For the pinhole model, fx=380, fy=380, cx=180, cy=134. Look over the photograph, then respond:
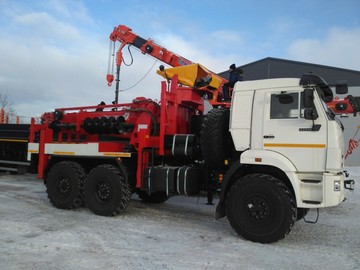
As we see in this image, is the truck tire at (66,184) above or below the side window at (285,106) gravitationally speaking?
below

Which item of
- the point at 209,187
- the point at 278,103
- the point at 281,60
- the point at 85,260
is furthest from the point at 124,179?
the point at 281,60

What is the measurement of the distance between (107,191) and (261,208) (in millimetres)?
3496

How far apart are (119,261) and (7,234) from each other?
7.92 feet

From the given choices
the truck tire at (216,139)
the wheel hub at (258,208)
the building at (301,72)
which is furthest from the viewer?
the building at (301,72)

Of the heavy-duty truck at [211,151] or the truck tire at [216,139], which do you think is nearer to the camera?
the heavy-duty truck at [211,151]

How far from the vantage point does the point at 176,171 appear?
25.3 ft

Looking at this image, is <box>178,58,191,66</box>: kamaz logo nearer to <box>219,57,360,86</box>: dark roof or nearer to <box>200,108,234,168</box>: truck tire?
<box>200,108,234,168</box>: truck tire

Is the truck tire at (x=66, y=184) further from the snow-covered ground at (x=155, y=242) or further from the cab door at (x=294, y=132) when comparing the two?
the cab door at (x=294, y=132)

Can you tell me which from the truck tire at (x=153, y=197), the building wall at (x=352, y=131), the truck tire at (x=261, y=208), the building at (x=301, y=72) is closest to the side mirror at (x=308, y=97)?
the truck tire at (x=261, y=208)

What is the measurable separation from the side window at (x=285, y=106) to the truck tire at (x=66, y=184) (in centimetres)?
473

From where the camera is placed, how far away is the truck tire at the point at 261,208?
6113 mm

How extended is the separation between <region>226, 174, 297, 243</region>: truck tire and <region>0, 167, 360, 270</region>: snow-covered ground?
→ 21 cm

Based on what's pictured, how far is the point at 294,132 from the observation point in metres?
6.28

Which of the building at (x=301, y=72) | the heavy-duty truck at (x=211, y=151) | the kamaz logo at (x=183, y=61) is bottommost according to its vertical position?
the heavy-duty truck at (x=211, y=151)
